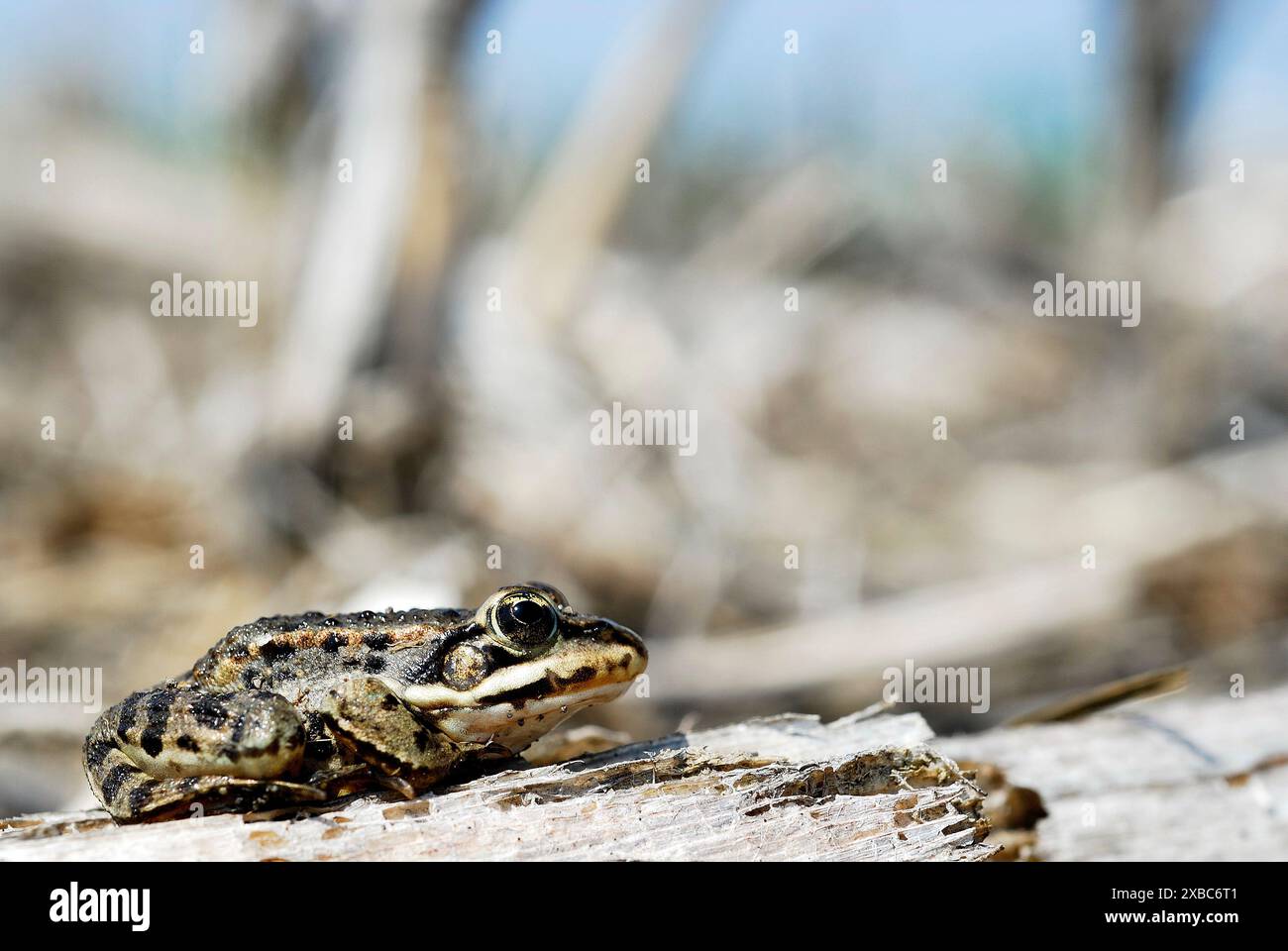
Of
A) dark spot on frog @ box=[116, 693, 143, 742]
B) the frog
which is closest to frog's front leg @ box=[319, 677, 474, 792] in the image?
the frog

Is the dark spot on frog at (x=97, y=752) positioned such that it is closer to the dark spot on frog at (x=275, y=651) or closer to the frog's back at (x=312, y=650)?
the frog's back at (x=312, y=650)

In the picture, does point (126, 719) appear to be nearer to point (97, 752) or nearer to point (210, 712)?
point (97, 752)

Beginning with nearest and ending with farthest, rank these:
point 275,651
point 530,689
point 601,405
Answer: point 530,689
point 275,651
point 601,405

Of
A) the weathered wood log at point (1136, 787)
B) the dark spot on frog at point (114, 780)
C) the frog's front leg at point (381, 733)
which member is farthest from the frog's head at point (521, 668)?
the weathered wood log at point (1136, 787)

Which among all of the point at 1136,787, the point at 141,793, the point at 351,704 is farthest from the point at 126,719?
the point at 1136,787

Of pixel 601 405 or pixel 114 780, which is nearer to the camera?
pixel 114 780

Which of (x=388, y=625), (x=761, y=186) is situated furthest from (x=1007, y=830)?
(x=761, y=186)
